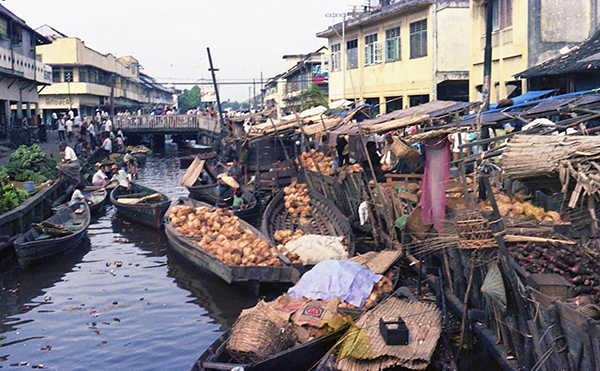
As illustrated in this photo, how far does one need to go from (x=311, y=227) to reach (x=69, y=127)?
26.4 metres

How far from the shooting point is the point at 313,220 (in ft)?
55.8

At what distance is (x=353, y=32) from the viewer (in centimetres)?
3431

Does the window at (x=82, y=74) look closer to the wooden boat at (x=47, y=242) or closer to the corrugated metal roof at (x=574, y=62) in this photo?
the wooden boat at (x=47, y=242)

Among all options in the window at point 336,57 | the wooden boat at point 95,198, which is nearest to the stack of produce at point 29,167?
the wooden boat at point 95,198

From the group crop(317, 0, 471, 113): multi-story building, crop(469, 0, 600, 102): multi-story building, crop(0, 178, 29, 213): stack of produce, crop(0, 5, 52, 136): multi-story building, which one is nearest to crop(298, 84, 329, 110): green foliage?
crop(317, 0, 471, 113): multi-story building

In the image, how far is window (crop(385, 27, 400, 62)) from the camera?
1175 inches

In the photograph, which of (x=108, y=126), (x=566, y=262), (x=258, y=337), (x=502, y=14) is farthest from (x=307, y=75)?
(x=566, y=262)

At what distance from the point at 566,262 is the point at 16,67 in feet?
103

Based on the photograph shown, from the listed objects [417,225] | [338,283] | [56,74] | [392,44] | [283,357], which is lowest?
[283,357]

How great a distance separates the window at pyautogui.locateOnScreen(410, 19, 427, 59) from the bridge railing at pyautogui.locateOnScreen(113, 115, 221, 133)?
2203cm

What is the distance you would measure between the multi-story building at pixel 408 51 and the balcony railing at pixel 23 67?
16.2 metres

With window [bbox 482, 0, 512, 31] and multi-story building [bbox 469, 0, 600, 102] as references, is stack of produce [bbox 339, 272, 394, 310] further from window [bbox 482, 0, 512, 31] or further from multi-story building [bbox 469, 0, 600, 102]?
window [bbox 482, 0, 512, 31]

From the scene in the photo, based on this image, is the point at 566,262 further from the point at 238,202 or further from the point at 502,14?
the point at 502,14

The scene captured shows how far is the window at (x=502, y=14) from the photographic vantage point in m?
21.1
